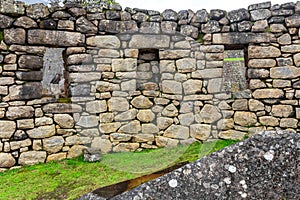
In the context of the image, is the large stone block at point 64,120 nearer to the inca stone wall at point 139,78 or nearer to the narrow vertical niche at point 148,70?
the inca stone wall at point 139,78

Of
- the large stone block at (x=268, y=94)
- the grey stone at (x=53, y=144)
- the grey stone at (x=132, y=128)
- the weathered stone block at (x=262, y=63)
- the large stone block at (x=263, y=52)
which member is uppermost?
the large stone block at (x=263, y=52)

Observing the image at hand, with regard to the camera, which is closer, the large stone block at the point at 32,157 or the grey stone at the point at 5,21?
the grey stone at the point at 5,21

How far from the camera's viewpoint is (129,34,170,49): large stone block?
244 inches

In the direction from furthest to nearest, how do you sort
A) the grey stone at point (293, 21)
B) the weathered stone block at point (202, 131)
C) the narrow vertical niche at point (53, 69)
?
1. the narrow vertical niche at point (53, 69)
2. the weathered stone block at point (202, 131)
3. the grey stone at point (293, 21)

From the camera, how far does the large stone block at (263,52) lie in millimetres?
6172

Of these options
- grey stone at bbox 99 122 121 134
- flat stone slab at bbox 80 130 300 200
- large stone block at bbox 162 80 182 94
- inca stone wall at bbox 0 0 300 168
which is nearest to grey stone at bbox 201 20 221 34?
inca stone wall at bbox 0 0 300 168

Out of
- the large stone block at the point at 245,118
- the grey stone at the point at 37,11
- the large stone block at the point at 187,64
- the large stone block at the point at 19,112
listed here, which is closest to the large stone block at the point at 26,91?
the large stone block at the point at 19,112

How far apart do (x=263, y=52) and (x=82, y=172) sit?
4551mm

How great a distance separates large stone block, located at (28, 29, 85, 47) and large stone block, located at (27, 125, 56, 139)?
172 cm

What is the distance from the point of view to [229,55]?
1229cm

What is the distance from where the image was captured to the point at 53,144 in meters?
5.86

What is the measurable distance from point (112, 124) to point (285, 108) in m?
3.79

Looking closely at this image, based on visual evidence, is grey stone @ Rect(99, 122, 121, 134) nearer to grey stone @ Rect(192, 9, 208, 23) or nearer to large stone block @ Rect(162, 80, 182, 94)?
large stone block @ Rect(162, 80, 182, 94)

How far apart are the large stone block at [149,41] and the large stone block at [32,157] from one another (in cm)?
294
